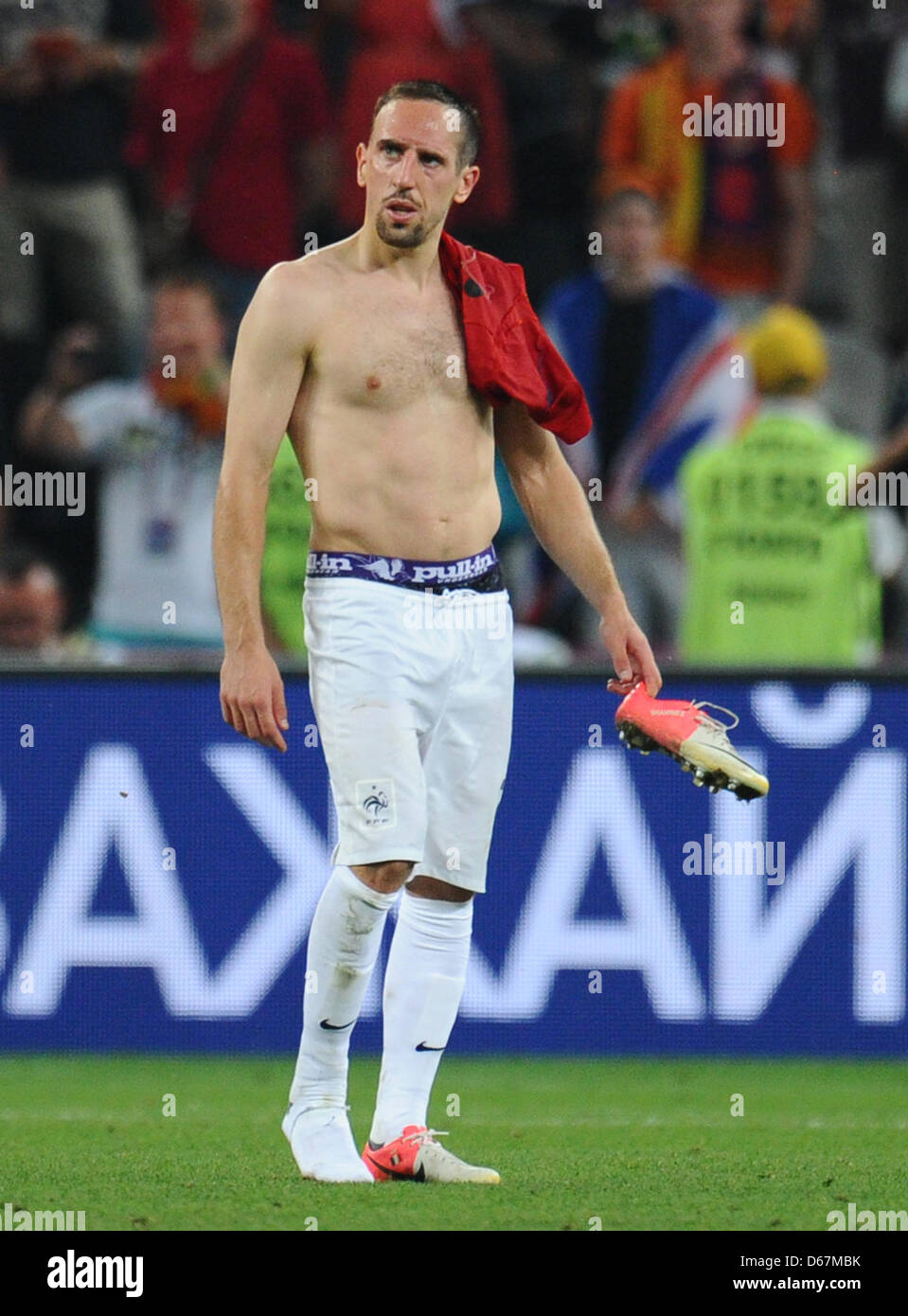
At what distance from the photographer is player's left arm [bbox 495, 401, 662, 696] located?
5.64 meters

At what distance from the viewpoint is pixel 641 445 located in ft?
32.2

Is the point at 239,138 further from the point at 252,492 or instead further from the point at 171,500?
the point at 252,492

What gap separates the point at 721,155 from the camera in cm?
1055

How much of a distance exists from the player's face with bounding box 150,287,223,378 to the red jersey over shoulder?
12.8ft

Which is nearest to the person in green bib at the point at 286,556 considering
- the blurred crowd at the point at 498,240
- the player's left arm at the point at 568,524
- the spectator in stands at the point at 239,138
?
the blurred crowd at the point at 498,240

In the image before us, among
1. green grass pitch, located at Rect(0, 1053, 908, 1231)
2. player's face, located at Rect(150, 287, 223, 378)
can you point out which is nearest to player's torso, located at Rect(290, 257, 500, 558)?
green grass pitch, located at Rect(0, 1053, 908, 1231)

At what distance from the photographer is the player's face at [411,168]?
5219 mm

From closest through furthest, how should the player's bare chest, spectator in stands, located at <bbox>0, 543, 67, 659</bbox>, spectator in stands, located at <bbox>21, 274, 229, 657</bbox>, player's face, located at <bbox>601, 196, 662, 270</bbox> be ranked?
the player's bare chest → spectator in stands, located at <bbox>0, 543, 67, 659</bbox> → spectator in stands, located at <bbox>21, 274, 229, 657</bbox> → player's face, located at <bbox>601, 196, 662, 270</bbox>

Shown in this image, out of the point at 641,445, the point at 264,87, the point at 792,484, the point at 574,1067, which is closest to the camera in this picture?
the point at 574,1067

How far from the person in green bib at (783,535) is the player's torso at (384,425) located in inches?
136

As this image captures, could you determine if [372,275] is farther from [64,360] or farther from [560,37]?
[560,37]

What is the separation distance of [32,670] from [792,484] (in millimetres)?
2928

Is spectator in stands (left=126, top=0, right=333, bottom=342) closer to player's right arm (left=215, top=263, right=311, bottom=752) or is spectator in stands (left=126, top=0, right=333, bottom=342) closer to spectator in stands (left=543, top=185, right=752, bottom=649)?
spectator in stands (left=543, top=185, right=752, bottom=649)

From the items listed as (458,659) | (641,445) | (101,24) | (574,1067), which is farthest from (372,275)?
(101,24)
